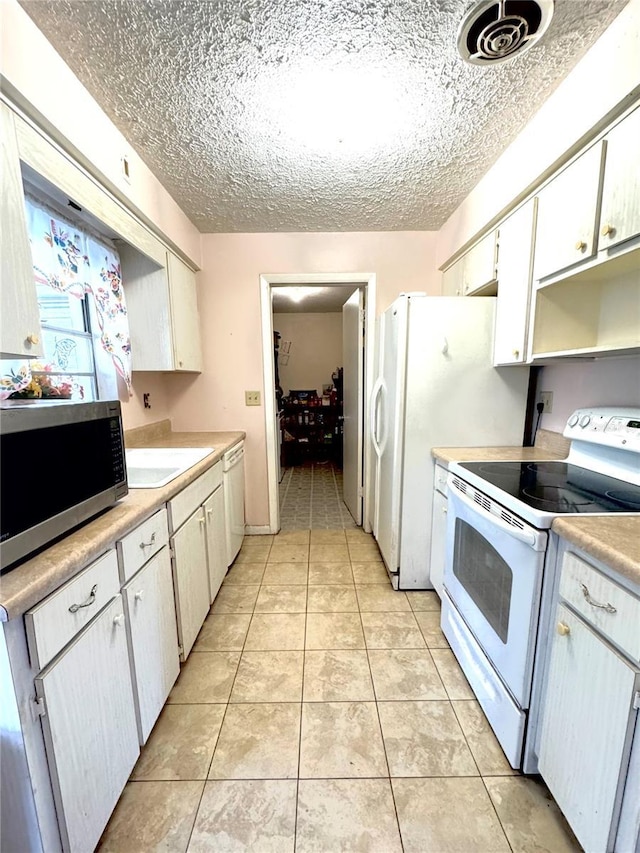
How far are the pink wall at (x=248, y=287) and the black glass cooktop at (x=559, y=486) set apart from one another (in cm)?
165

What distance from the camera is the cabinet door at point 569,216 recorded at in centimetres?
117

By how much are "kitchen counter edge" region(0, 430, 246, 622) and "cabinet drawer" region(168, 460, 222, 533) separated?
0.19 ft

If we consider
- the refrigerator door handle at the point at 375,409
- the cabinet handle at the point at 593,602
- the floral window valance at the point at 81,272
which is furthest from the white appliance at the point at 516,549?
the floral window valance at the point at 81,272

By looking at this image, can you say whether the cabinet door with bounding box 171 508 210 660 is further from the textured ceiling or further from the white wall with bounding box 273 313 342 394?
the white wall with bounding box 273 313 342 394

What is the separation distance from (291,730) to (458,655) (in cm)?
79

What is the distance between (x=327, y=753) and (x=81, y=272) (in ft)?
7.23

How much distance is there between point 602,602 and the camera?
0.84 m

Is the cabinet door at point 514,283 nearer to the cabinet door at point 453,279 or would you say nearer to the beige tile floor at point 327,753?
the cabinet door at point 453,279

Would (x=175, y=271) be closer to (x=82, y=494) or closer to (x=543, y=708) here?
(x=82, y=494)

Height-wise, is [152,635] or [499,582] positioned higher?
[499,582]

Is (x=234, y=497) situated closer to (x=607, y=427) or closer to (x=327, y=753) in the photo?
(x=327, y=753)

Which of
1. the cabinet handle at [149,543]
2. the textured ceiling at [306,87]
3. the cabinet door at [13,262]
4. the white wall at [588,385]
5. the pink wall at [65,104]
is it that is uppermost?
the textured ceiling at [306,87]

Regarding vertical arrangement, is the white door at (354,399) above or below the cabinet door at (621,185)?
below

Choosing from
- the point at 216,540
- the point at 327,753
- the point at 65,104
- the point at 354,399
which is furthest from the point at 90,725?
the point at 354,399
